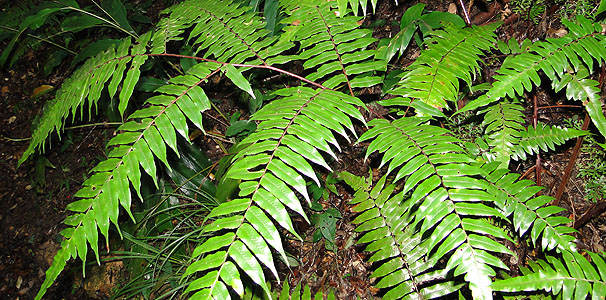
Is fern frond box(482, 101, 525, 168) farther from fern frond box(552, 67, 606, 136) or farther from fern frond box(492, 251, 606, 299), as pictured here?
fern frond box(492, 251, 606, 299)

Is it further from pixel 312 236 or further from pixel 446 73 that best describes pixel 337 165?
pixel 446 73

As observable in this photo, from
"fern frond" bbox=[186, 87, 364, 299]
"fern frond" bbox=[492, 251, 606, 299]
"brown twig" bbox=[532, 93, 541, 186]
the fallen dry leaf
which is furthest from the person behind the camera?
the fallen dry leaf

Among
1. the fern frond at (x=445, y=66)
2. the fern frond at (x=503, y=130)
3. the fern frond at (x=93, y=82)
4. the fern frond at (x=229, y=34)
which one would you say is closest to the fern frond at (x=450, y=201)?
the fern frond at (x=445, y=66)

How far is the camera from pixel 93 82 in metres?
1.97

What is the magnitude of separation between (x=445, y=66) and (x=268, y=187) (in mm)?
1158

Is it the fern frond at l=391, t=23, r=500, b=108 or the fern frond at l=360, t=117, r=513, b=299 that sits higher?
the fern frond at l=391, t=23, r=500, b=108

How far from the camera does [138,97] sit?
3490 millimetres

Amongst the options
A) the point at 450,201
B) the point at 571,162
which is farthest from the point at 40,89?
the point at 571,162

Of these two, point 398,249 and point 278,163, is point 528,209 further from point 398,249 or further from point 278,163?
point 278,163

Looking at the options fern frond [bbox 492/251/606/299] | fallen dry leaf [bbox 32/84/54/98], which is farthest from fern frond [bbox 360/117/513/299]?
fallen dry leaf [bbox 32/84/54/98]

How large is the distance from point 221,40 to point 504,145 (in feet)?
5.38

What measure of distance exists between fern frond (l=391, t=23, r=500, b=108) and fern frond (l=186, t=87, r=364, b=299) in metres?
0.41

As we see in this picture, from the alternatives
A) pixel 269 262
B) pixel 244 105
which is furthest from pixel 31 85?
pixel 269 262

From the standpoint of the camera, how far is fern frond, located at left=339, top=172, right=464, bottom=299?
1.98 metres
